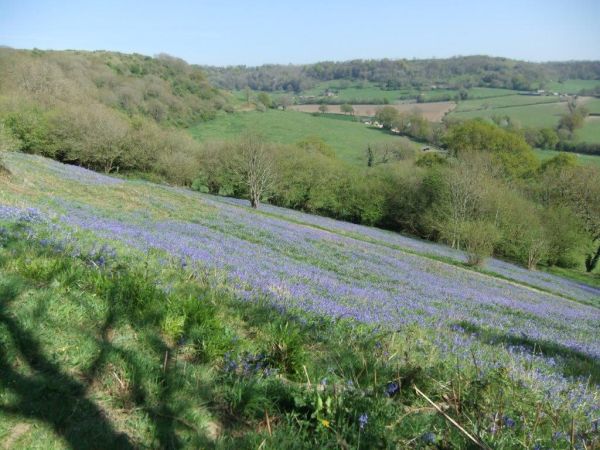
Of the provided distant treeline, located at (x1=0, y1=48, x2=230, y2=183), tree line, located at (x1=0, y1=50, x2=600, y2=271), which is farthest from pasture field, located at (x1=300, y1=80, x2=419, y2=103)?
tree line, located at (x1=0, y1=50, x2=600, y2=271)

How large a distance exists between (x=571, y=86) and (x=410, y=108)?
242 ft

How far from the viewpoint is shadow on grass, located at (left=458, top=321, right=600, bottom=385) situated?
7.10m

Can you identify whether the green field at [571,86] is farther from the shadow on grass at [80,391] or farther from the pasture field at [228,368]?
the shadow on grass at [80,391]

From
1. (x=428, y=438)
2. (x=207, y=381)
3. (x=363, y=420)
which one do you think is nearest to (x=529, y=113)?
(x=428, y=438)

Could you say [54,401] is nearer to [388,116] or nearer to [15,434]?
[15,434]

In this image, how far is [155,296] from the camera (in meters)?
5.39

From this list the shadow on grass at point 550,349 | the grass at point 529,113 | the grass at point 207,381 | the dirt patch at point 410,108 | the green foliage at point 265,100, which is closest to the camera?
the grass at point 207,381

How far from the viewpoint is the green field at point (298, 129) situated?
105875 mm

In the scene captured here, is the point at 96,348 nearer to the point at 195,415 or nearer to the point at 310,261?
the point at 195,415

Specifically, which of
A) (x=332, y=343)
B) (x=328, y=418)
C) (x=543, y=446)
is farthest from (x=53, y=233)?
(x=543, y=446)

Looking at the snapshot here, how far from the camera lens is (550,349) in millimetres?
8492

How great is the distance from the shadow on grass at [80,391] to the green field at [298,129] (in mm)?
95764

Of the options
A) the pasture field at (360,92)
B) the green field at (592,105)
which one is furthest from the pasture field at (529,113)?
the pasture field at (360,92)

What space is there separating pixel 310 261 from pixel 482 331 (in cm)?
775
